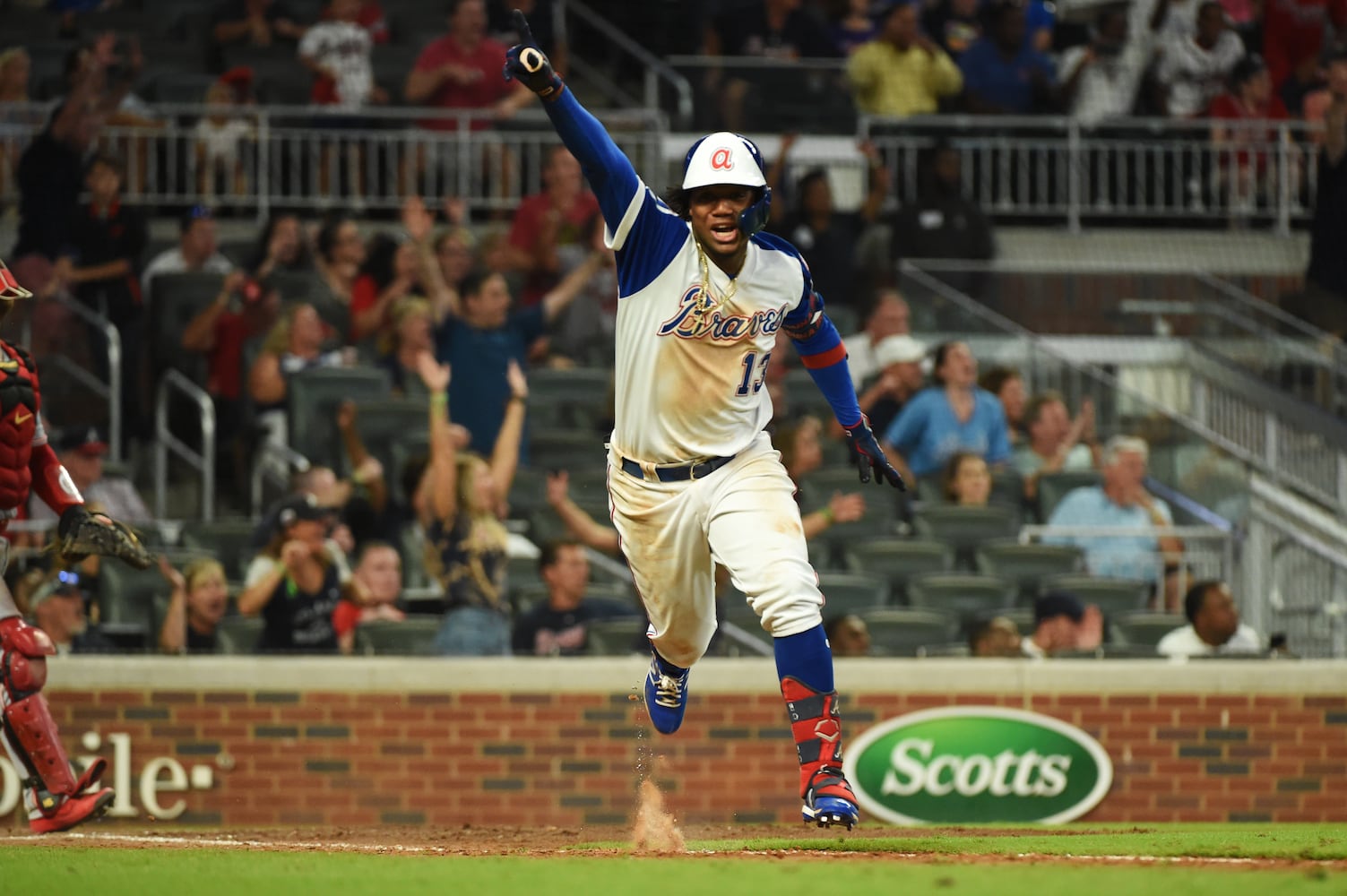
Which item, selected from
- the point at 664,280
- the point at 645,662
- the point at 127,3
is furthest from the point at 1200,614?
the point at 127,3

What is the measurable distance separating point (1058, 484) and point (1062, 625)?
155 centimetres

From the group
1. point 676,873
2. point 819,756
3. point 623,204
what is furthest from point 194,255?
point 676,873

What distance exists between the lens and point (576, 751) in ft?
31.4

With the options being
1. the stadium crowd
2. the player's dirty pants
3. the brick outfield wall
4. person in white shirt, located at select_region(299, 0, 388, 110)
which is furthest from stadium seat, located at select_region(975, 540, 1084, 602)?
person in white shirt, located at select_region(299, 0, 388, 110)

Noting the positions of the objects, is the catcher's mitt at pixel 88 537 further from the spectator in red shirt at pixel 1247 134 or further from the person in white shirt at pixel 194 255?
the spectator in red shirt at pixel 1247 134

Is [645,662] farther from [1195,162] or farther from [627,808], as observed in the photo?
[1195,162]

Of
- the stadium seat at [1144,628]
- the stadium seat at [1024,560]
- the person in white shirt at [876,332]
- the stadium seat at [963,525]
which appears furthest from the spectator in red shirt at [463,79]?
the stadium seat at [1144,628]

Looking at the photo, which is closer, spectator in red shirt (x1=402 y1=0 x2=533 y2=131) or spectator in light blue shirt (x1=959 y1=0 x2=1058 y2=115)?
spectator in red shirt (x1=402 y1=0 x2=533 y2=131)

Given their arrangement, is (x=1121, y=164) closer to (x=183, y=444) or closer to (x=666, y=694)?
(x=183, y=444)

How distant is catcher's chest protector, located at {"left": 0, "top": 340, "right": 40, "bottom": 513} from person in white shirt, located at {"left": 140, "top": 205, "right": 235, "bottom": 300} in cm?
522

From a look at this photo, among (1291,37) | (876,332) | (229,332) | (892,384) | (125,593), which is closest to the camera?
(125,593)

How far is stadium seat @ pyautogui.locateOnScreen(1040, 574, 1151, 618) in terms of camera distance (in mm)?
10742

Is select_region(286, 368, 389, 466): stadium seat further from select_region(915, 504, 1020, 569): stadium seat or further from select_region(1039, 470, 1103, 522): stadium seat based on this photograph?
select_region(1039, 470, 1103, 522): stadium seat

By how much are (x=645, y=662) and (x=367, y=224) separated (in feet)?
19.0
